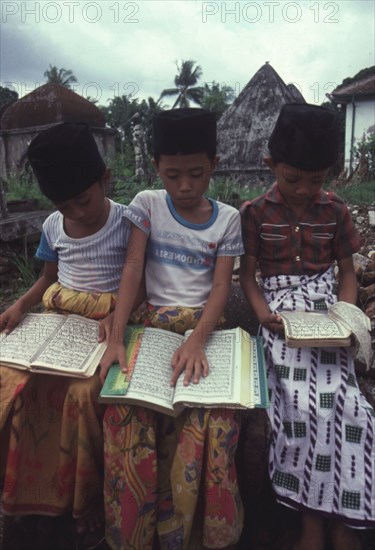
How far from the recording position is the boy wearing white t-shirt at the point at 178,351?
1.48 metres

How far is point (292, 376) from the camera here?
1654mm

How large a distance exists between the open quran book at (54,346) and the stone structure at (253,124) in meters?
9.52

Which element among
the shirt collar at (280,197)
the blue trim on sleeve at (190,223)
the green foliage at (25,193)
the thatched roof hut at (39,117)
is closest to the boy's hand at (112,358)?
the blue trim on sleeve at (190,223)

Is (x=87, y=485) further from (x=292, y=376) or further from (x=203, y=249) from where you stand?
(x=203, y=249)

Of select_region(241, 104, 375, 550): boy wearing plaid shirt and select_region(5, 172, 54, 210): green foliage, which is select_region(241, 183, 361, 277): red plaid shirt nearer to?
select_region(241, 104, 375, 550): boy wearing plaid shirt

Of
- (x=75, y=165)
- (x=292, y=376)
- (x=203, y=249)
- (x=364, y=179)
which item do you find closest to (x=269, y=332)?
(x=292, y=376)

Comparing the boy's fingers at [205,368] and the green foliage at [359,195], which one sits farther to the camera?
the green foliage at [359,195]

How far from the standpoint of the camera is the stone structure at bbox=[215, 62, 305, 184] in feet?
35.9

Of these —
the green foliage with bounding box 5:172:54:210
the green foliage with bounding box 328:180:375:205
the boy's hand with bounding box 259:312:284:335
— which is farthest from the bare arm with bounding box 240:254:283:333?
the green foliage with bounding box 328:180:375:205

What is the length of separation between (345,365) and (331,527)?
557 mm

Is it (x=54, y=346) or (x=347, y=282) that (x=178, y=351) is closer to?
(x=54, y=346)

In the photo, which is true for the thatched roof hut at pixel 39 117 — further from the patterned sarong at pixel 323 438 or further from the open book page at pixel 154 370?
the patterned sarong at pixel 323 438

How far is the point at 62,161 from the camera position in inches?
65.7

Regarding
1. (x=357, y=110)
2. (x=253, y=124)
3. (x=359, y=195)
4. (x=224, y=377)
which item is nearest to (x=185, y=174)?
(x=224, y=377)
